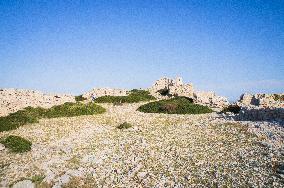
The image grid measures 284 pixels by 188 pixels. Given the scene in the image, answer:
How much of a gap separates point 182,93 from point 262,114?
18918mm

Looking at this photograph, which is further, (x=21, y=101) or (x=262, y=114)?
(x=21, y=101)

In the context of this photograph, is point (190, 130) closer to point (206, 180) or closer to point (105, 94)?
point (206, 180)

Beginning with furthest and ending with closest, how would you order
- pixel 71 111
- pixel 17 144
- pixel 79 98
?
pixel 79 98, pixel 71 111, pixel 17 144

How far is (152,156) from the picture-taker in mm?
17828

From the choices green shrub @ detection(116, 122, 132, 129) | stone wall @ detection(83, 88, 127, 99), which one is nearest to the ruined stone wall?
green shrub @ detection(116, 122, 132, 129)

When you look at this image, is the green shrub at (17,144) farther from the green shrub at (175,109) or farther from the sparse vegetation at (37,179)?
the green shrub at (175,109)

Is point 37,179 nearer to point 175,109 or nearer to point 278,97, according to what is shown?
point 175,109

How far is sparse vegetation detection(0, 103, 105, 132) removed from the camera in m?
24.9

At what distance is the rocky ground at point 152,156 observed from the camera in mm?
15094

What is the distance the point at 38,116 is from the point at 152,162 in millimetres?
14784

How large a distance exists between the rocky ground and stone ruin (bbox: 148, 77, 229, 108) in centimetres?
1207

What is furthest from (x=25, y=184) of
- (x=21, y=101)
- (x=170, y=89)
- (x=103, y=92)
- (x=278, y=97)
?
(x=278, y=97)

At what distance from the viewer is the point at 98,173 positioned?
1644 centimetres

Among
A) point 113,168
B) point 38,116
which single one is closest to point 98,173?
point 113,168
